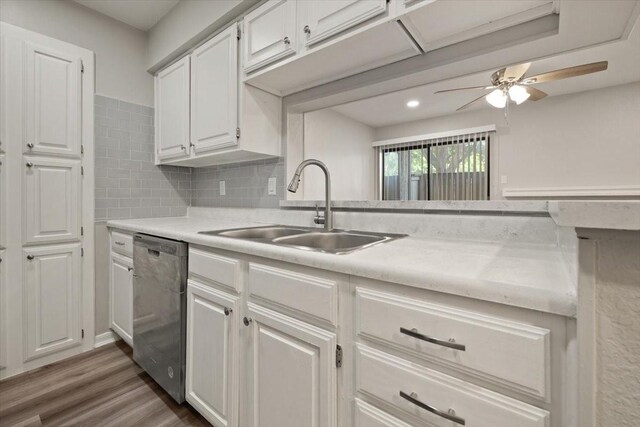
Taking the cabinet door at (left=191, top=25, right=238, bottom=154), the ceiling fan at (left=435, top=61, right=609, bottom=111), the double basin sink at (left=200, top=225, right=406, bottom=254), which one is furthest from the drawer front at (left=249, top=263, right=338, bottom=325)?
the ceiling fan at (left=435, top=61, right=609, bottom=111)

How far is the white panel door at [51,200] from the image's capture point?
6.13 ft

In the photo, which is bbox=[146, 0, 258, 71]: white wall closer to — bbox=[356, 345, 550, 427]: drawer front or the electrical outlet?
the electrical outlet

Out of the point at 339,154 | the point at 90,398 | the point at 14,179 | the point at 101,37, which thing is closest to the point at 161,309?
the point at 90,398

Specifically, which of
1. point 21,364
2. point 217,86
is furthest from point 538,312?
point 21,364

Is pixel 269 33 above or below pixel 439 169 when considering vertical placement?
above

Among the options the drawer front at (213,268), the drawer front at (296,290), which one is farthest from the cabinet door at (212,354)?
the drawer front at (296,290)

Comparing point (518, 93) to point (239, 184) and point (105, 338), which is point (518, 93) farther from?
point (105, 338)

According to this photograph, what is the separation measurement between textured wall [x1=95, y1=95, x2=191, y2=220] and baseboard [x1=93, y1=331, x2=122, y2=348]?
895 mm

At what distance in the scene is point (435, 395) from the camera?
70cm

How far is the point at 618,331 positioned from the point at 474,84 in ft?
8.09

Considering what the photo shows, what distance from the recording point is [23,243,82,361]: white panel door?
188cm

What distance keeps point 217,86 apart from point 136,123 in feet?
3.39

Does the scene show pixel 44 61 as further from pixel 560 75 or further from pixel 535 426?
pixel 560 75

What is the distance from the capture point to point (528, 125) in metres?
2.81
